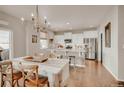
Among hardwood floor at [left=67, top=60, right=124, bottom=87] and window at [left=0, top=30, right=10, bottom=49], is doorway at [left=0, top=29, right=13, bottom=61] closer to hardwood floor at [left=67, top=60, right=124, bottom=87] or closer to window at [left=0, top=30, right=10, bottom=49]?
window at [left=0, top=30, right=10, bottom=49]

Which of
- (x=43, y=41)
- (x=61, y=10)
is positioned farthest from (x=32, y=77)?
(x=43, y=41)

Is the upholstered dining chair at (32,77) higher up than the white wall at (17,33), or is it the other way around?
the white wall at (17,33)

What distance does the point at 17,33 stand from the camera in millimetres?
5801

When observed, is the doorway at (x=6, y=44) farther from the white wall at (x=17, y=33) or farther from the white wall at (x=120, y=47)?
the white wall at (x=120, y=47)

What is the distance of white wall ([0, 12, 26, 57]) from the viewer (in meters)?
5.19

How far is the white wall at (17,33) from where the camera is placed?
5191mm

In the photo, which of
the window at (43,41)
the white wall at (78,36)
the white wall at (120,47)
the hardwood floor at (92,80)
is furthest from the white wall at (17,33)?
the white wall at (78,36)

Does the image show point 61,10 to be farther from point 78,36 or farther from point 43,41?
point 78,36

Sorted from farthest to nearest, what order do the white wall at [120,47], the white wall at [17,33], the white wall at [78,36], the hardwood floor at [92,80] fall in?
the white wall at [78,36] < the white wall at [17,33] < the white wall at [120,47] < the hardwood floor at [92,80]

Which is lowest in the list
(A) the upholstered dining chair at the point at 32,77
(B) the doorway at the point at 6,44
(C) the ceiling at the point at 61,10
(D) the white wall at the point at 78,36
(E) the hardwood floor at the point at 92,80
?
(E) the hardwood floor at the point at 92,80

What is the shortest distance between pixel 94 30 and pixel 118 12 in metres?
5.55
